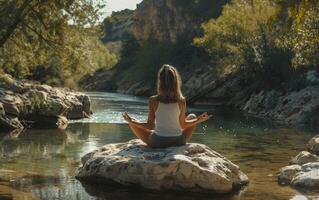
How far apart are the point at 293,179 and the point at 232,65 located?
5336cm

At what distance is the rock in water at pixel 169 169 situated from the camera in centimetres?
1230

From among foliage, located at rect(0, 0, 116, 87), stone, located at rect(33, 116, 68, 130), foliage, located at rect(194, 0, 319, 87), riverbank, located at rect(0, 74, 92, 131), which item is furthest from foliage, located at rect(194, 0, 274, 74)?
foliage, located at rect(0, 0, 116, 87)

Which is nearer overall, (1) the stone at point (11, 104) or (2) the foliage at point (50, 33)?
(2) the foliage at point (50, 33)

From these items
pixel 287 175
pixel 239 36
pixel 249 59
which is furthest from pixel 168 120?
pixel 239 36

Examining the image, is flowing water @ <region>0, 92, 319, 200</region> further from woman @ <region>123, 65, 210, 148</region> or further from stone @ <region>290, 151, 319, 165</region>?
woman @ <region>123, 65, 210, 148</region>

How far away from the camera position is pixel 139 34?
156m

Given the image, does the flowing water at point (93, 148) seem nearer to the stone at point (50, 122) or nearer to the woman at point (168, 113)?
the stone at point (50, 122)

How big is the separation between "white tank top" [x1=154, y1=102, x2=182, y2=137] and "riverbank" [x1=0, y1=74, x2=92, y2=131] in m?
17.6

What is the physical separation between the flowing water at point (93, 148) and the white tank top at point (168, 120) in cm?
181

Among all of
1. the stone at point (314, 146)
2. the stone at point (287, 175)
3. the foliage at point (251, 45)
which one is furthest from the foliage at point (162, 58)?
the stone at point (287, 175)

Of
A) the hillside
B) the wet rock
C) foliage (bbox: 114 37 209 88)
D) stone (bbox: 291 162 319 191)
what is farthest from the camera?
foliage (bbox: 114 37 209 88)

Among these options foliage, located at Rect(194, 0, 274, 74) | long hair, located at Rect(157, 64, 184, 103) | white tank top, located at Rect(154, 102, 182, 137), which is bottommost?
white tank top, located at Rect(154, 102, 182, 137)

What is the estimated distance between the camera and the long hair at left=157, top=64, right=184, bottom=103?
1334 cm

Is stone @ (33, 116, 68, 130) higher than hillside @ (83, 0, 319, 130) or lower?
lower
